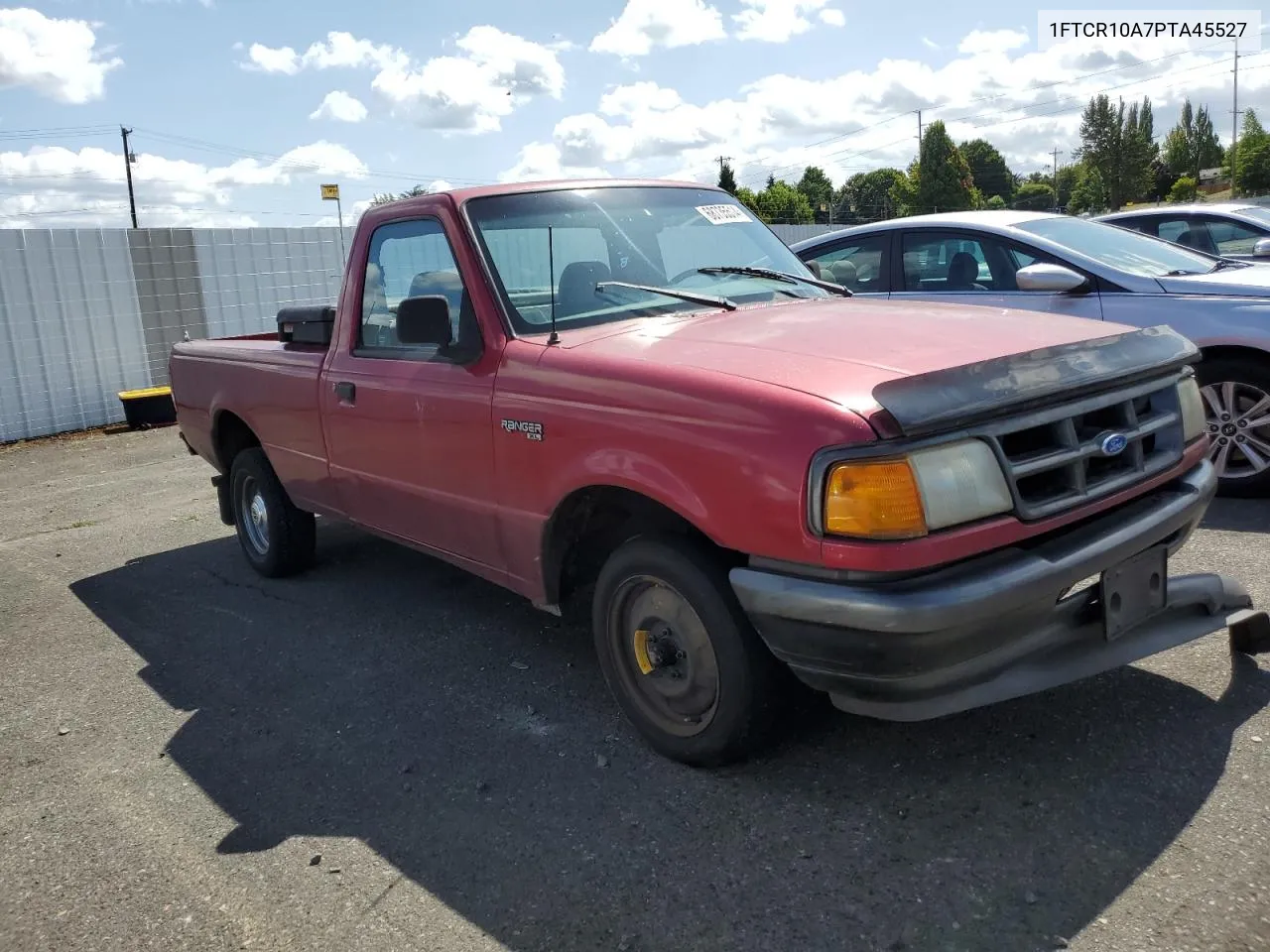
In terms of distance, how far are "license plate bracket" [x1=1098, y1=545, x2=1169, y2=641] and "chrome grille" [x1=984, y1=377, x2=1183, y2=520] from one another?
0.72 ft

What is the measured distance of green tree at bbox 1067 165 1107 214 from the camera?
7419 centimetres

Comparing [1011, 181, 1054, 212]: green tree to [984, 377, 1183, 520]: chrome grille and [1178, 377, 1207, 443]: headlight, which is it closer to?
[1178, 377, 1207, 443]: headlight

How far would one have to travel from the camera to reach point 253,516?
19.5 ft

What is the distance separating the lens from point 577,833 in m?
2.96

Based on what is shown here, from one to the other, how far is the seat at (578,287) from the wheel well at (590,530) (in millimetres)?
737

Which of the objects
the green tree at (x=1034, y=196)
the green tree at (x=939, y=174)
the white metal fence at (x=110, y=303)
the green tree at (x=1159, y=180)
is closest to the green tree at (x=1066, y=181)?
the green tree at (x=1034, y=196)

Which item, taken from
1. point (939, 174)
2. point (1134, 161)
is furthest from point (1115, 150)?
point (939, 174)

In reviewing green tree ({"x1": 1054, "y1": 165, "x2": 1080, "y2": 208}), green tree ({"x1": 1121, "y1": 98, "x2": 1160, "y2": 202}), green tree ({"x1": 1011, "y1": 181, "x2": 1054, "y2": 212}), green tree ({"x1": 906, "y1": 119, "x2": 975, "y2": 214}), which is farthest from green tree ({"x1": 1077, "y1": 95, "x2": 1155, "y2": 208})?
green tree ({"x1": 1054, "y1": 165, "x2": 1080, "y2": 208})

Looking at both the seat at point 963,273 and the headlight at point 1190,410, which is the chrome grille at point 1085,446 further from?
the seat at point 963,273

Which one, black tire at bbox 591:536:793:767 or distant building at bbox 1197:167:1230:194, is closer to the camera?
black tire at bbox 591:536:793:767

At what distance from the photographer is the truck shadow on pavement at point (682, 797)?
2.53m

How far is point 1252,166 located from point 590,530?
8078 centimetres

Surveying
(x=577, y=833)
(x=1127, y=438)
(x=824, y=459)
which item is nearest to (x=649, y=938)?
(x=577, y=833)

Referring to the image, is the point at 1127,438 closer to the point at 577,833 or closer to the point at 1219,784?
the point at 1219,784
